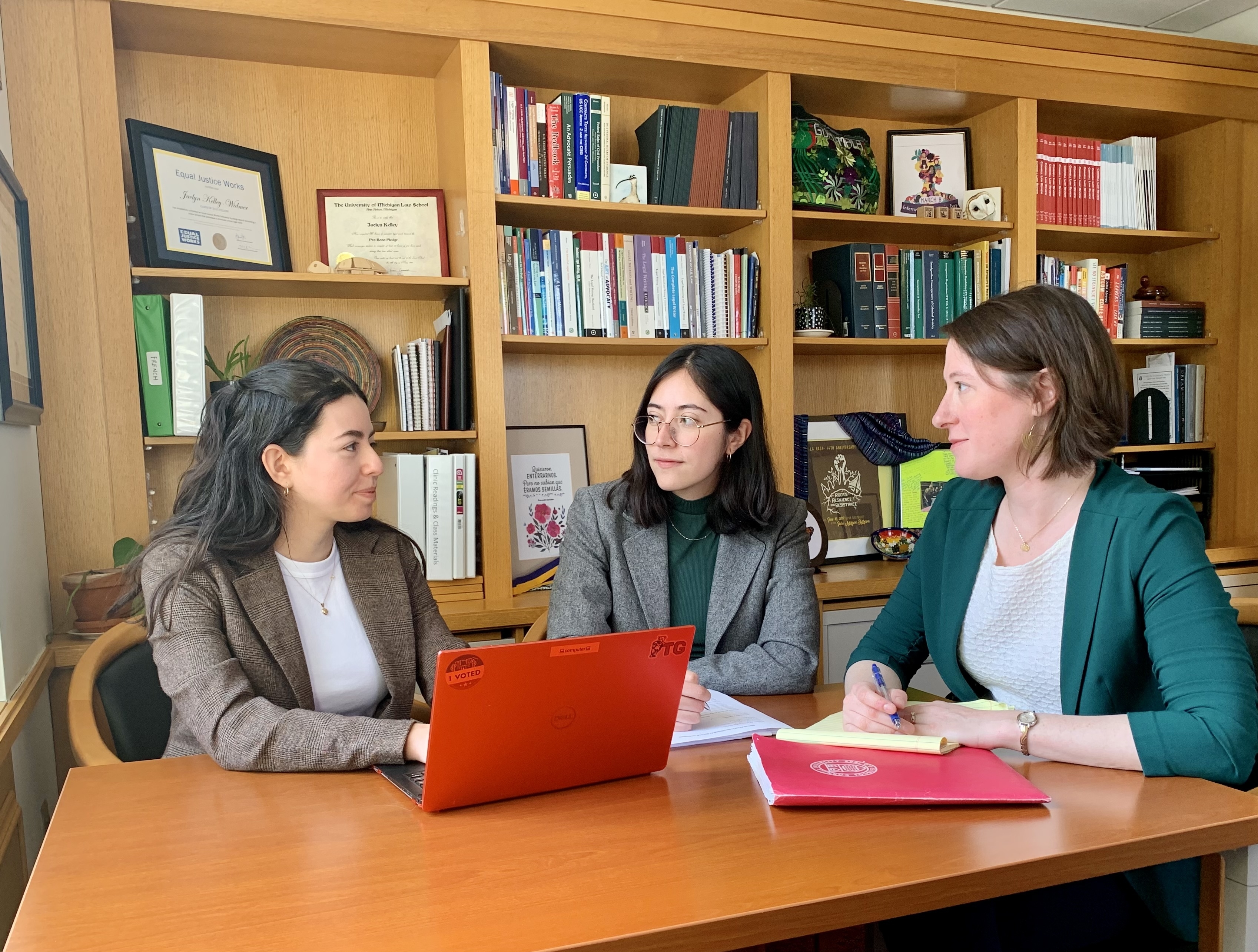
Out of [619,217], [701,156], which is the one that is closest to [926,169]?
[701,156]

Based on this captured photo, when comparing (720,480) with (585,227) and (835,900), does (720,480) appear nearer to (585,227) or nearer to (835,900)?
(835,900)

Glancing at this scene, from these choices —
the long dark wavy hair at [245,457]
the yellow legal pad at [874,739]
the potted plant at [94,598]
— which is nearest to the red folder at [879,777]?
the yellow legal pad at [874,739]

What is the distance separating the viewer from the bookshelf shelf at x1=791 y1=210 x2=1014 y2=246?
3166mm

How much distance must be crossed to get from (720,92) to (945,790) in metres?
2.63

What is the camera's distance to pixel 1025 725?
1254 millimetres

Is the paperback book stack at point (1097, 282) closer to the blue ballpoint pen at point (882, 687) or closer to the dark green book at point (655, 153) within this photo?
the dark green book at point (655, 153)

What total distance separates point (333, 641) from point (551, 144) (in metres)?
1.75

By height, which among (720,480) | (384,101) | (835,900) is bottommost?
(835,900)

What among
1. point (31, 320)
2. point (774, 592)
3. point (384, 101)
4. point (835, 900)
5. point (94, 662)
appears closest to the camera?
point (835, 900)

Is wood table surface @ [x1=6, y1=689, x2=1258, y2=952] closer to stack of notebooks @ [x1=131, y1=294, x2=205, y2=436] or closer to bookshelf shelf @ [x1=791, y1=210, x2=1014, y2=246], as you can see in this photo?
stack of notebooks @ [x1=131, y1=294, x2=205, y2=436]

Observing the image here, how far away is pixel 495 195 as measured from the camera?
2746 mm

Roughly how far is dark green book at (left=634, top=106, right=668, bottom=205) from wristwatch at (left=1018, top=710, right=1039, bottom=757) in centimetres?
210

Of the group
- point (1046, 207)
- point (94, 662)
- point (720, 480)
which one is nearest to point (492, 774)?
point (94, 662)

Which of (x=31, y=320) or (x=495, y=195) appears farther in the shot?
(x=495, y=195)
